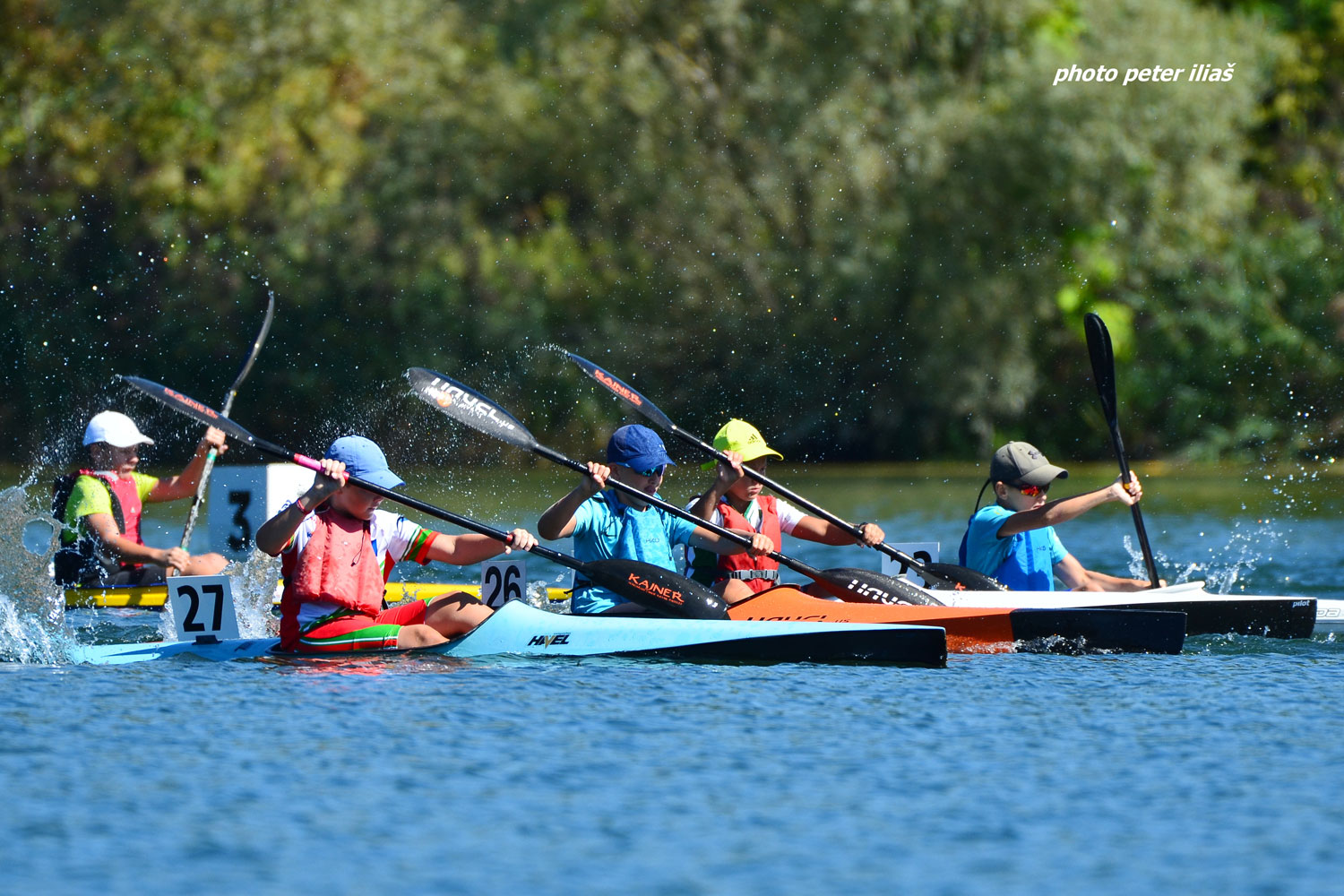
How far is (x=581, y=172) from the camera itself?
2841 cm

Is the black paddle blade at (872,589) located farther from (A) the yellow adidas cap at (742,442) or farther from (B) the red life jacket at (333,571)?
(B) the red life jacket at (333,571)

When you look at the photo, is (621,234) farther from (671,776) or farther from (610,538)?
(671,776)

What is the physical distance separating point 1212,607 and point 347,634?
15.9ft

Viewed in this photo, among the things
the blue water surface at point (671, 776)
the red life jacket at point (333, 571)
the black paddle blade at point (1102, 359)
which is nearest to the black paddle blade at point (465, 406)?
the blue water surface at point (671, 776)

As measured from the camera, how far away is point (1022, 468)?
9719mm

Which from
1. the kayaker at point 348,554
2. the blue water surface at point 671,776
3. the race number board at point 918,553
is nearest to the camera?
the blue water surface at point 671,776

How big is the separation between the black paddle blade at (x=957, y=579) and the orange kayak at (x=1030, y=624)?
714 mm

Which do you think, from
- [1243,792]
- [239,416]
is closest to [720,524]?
[1243,792]

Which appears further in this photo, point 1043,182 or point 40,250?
point 40,250

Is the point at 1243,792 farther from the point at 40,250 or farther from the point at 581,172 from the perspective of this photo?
the point at 40,250

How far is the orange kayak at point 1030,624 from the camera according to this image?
30.4 feet

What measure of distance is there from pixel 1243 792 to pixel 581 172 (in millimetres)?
23135

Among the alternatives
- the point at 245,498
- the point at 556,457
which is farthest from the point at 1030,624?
the point at 245,498

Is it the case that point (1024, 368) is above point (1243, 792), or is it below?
above
